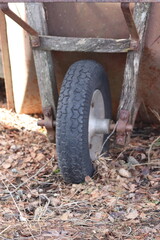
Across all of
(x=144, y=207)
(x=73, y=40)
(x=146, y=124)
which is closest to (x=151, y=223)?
(x=144, y=207)

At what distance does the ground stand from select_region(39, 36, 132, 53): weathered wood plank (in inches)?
30.1

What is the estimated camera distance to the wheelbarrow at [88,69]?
298 cm

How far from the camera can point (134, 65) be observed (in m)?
3.22

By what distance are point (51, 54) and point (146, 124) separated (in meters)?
1.15

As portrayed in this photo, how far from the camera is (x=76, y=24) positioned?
3.37 m

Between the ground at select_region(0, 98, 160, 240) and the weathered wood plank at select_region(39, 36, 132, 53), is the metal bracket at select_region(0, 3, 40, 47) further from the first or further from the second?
the ground at select_region(0, 98, 160, 240)

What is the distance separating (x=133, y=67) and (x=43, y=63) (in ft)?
Answer: 2.10

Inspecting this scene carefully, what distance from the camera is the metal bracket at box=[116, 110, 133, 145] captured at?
10.4 feet

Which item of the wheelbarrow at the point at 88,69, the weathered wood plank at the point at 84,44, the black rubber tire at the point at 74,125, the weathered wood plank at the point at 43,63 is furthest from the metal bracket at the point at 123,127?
the weathered wood plank at the point at 43,63

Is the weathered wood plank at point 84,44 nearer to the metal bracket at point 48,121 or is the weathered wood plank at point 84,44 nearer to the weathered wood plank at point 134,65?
the weathered wood plank at point 134,65

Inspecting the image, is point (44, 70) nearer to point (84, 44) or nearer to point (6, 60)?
point (84, 44)

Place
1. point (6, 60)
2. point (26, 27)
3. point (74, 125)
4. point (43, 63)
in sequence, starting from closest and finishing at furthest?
1. point (74, 125)
2. point (26, 27)
3. point (43, 63)
4. point (6, 60)

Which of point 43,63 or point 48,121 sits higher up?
point 43,63

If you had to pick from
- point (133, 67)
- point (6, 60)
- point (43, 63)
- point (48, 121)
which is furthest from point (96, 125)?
point (6, 60)
